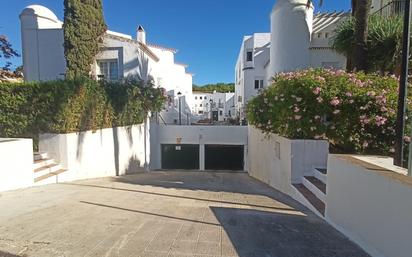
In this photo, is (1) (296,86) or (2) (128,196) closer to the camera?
(2) (128,196)

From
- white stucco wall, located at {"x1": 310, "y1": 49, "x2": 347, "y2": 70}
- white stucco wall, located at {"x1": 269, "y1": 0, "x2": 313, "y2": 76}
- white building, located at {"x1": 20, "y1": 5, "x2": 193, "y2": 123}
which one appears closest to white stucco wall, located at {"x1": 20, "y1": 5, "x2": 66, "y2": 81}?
white building, located at {"x1": 20, "y1": 5, "x2": 193, "y2": 123}

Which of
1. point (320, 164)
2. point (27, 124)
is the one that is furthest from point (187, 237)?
point (27, 124)

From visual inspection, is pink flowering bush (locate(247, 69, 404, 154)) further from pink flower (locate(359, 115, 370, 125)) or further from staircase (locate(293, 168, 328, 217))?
staircase (locate(293, 168, 328, 217))

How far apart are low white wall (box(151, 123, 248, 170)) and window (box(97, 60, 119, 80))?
4573 mm

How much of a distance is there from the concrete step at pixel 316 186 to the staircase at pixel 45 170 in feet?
23.5

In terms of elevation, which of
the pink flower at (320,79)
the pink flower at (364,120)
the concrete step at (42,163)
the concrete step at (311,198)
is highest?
the pink flower at (320,79)

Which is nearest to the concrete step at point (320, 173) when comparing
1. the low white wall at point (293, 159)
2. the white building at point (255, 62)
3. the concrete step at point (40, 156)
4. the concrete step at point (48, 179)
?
the low white wall at point (293, 159)

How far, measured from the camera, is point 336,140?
23.4 ft

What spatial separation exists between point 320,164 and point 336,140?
29.4 inches

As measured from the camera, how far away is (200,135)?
20188 mm

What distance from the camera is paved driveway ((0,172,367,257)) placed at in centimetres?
362

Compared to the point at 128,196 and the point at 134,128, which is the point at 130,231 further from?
the point at 134,128

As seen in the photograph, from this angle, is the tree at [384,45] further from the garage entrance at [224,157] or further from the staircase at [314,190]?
the garage entrance at [224,157]

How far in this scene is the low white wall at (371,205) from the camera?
3105 mm
